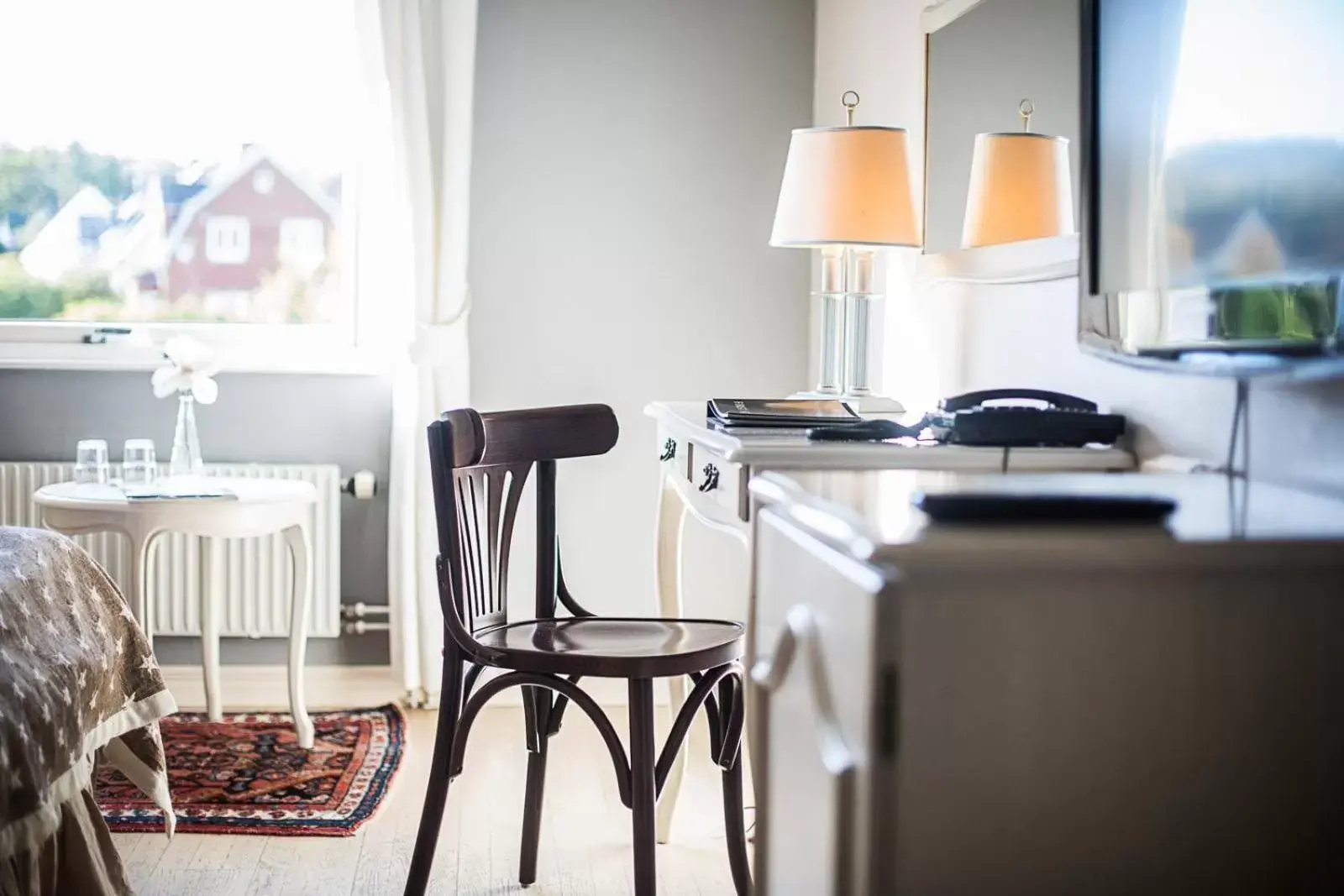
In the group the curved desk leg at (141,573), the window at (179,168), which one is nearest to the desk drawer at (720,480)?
the curved desk leg at (141,573)

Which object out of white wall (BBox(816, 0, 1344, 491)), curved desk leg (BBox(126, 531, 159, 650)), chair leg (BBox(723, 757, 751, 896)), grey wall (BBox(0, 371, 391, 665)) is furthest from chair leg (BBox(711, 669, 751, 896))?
grey wall (BBox(0, 371, 391, 665))

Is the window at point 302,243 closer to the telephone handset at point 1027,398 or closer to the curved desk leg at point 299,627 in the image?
the curved desk leg at point 299,627

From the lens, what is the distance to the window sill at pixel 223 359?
12.6 ft

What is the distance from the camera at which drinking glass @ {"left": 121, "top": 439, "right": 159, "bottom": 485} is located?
339 cm

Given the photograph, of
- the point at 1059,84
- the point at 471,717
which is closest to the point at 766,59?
the point at 1059,84

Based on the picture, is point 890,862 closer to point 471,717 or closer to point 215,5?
point 471,717

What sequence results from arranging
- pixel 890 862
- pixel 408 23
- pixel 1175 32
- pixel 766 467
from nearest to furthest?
pixel 890 862
pixel 1175 32
pixel 766 467
pixel 408 23

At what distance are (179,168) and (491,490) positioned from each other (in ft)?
6.40

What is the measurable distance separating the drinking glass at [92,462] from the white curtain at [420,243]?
728 mm

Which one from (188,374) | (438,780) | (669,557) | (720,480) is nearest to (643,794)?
(438,780)

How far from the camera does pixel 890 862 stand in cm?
121

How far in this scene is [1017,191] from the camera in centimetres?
247

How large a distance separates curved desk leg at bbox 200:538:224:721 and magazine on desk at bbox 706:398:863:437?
170 cm

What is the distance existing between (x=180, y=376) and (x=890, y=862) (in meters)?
2.70
